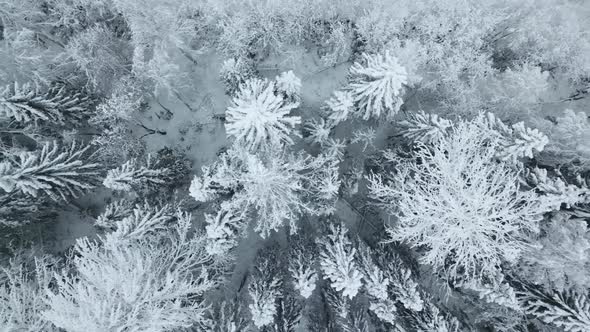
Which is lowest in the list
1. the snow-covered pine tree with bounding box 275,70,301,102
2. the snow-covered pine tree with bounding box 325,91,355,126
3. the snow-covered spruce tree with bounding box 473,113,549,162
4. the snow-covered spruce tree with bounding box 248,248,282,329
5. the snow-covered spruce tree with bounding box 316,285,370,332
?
the snow-covered spruce tree with bounding box 316,285,370,332

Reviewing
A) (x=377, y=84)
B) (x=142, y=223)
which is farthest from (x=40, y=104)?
(x=377, y=84)

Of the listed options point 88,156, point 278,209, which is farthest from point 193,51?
point 278,209

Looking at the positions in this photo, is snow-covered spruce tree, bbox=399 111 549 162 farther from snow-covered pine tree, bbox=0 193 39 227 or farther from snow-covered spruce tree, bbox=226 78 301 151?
snow-covered pine tree, bbox=0 193 39 227

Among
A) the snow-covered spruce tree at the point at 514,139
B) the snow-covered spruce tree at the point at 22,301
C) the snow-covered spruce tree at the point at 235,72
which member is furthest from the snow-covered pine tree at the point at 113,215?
the snow-covered spruce tree at the point at 514,139

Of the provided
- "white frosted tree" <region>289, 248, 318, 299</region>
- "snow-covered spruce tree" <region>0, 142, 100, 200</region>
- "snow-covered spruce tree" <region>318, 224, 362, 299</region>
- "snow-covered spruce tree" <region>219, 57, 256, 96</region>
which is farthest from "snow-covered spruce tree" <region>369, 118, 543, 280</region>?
"snow-covered spruce tree" <region>0, 142, 100, 200</region>

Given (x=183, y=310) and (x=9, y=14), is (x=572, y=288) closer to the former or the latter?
(x=183, y=310)

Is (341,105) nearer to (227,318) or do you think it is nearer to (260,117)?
(260,117)
